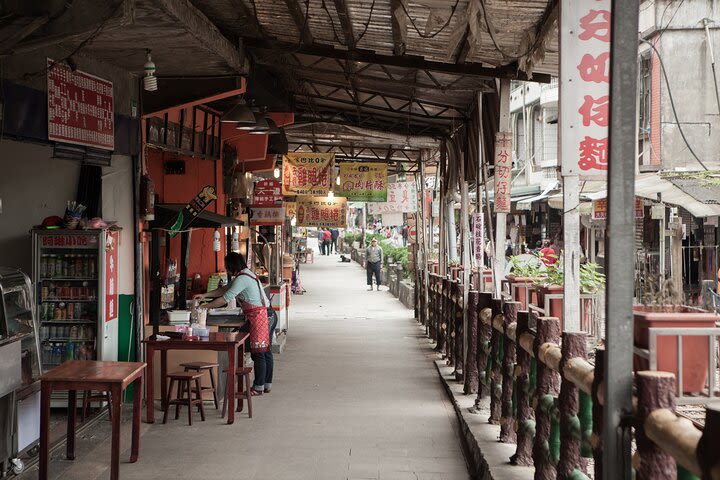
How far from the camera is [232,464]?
7.26 m

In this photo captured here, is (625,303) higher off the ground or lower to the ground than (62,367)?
higher

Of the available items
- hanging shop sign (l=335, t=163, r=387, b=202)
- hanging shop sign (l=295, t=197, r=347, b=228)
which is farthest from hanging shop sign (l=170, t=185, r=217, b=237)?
hanging shop sign (l=295, t=197, r=347, b=228)

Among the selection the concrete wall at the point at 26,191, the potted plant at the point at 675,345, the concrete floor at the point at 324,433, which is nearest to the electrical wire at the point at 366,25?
the concrete wall at the point at 26,191

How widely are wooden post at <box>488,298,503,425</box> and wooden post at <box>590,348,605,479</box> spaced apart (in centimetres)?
349

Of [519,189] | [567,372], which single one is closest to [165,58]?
[567,372]

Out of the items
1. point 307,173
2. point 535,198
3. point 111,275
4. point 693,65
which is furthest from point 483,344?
point 535,198

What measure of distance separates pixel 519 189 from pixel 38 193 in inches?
982

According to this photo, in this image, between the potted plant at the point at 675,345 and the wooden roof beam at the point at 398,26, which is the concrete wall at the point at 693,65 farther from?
the potted plant at the point at 675,345

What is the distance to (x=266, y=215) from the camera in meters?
18.2

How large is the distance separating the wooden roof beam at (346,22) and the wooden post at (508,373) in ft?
10.8

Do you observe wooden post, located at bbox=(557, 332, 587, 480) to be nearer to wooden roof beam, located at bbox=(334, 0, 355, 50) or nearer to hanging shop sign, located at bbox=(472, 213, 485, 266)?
wooden roof beam, located at bbox=(334, 0, 355, 50)

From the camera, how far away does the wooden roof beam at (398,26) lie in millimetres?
7011

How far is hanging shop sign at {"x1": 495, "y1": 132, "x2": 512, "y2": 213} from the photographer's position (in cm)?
966

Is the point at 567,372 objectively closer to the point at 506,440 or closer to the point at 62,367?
the point at 506,440
